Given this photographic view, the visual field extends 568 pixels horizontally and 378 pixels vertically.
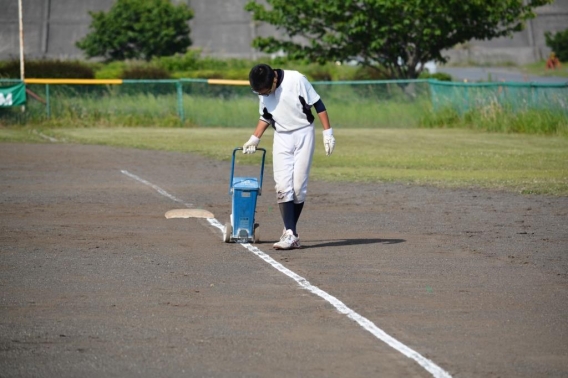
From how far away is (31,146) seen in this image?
2881 cm

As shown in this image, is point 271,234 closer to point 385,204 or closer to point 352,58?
point 385,204

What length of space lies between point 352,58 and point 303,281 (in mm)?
39362

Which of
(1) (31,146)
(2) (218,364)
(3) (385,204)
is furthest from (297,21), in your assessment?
(2) (218,364)

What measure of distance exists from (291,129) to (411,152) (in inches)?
618

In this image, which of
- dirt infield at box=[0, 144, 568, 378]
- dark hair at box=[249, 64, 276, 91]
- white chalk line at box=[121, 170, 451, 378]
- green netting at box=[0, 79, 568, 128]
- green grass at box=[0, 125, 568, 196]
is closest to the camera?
white chalk line at box=[121, 170, 451, 378]

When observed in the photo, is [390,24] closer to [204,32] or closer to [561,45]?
[561,45]

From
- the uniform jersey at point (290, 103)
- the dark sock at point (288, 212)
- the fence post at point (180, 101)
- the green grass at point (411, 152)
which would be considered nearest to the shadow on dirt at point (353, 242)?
the dark sock at point (288, 212)

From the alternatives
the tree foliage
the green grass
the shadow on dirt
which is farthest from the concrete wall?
the shadow on dirt

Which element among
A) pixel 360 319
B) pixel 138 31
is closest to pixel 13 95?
pixel 138 31

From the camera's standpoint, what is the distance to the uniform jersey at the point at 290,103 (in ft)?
37.8

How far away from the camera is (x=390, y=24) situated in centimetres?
4550

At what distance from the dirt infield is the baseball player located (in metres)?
0.54

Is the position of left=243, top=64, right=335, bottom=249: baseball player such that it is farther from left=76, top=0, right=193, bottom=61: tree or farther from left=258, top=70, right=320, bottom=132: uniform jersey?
left=76, top=0, right=193, bottom=61: tree

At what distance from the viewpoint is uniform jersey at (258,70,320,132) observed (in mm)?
11508
